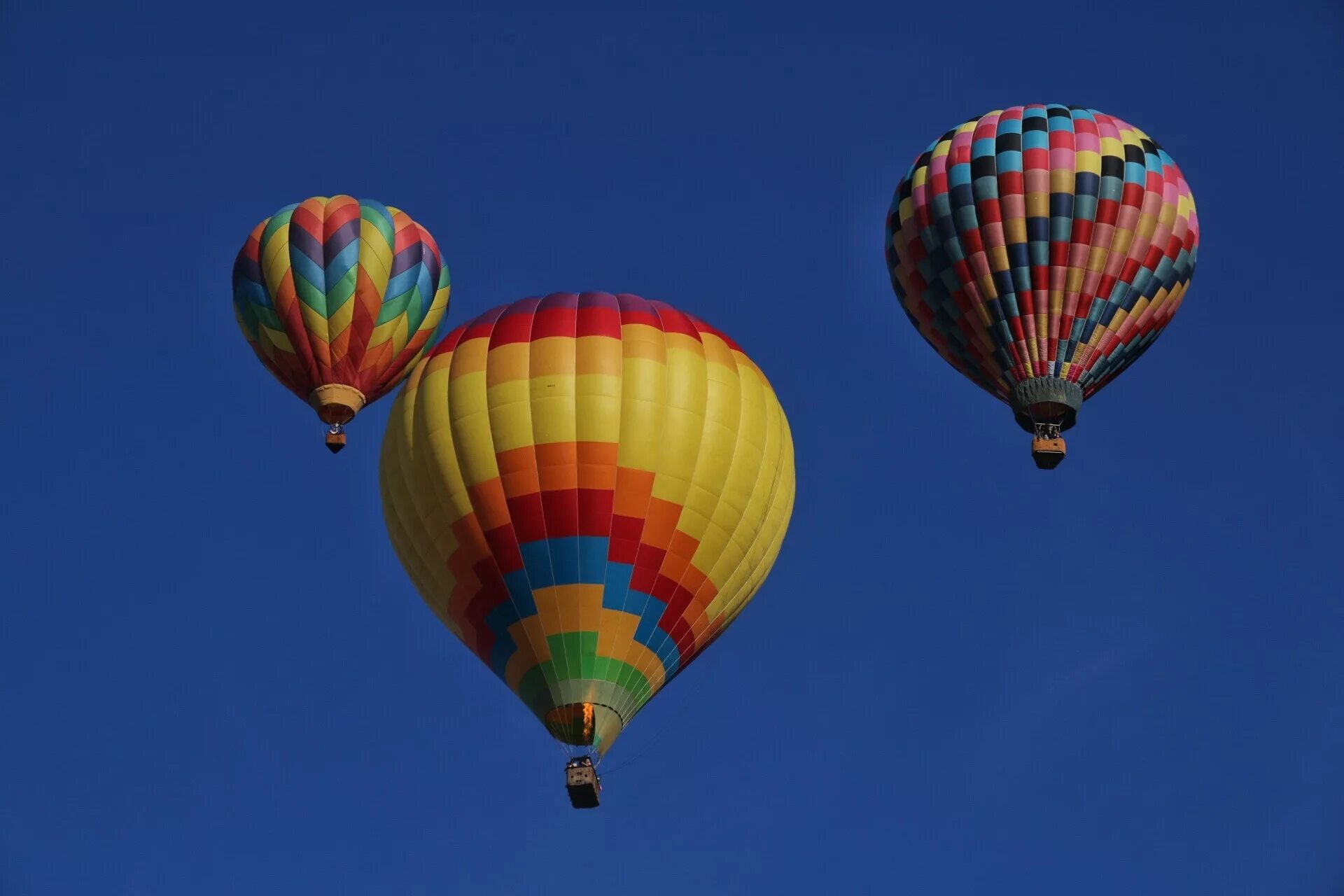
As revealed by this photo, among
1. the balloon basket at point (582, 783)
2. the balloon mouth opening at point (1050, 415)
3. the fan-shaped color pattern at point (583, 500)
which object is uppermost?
the balloon mouth opening at point (1050, 415)

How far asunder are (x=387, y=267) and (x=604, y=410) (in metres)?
8.18

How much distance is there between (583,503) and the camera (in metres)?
24.4

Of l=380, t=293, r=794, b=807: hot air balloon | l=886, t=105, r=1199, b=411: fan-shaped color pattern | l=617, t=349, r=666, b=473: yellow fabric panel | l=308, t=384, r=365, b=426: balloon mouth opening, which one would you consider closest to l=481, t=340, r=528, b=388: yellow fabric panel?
l=380, t=293, r=794, b=807: hot air balloon

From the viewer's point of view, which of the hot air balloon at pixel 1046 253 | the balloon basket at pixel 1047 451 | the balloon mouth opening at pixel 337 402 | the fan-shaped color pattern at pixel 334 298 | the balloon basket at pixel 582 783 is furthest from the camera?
the balloon mouth opening at pixel 337 402

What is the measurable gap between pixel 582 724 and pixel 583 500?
2.24 m

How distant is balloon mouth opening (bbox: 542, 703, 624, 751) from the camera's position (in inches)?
947

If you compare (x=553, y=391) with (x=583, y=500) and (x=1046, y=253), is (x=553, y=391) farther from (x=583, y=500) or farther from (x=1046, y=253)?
(x=1046, y=253)

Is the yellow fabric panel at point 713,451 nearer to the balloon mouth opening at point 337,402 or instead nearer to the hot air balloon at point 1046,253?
the hot air balloon at point 1046,253

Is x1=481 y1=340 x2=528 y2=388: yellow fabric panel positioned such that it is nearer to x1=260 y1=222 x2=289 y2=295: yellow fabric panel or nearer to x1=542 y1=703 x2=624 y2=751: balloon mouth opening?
x1=542 y1=703 x2=624 y2=751: balloon mouth opening

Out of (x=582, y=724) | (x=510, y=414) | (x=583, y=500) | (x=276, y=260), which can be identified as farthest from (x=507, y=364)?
(x=276, y=260)

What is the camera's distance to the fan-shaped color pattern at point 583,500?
24.3 metres

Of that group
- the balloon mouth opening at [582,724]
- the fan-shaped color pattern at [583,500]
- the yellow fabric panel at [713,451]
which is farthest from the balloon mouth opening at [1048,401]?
the balloon mouth opening at [582,724]

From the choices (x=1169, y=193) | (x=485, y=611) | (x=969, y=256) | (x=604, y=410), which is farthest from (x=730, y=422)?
(x=1169, y=193)

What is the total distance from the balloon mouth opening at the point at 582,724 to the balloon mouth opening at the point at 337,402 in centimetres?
862
